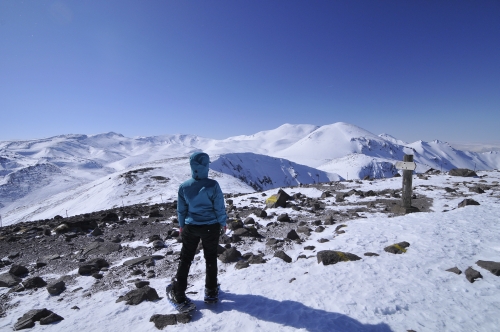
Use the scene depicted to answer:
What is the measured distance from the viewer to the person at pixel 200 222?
14.5 feet

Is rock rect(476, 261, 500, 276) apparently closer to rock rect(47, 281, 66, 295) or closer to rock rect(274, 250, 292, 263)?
rock rect(274, 250, 292, 263)

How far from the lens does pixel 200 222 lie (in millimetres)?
4453

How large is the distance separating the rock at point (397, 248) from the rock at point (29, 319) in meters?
7.96

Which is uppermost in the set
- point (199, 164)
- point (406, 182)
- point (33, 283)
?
point (199, 164)

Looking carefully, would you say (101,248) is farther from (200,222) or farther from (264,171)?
(264,171)

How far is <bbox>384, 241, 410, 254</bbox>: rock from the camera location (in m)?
6.10

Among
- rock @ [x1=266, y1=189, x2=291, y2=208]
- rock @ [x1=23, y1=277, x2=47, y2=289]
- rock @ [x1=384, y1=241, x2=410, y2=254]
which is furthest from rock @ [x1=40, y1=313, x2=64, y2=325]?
rock @ [x1=266, y1=189, x2=291, y2=208]

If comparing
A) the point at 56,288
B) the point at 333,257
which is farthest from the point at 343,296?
the point at 56,288

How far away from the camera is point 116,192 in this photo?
3478 centimetres

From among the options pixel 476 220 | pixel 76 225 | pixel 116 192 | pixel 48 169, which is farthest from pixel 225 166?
pixel 48 169

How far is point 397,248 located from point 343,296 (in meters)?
2.75

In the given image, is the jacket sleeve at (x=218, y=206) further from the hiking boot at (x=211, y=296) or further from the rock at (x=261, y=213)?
the rock at (x=261, y=213)

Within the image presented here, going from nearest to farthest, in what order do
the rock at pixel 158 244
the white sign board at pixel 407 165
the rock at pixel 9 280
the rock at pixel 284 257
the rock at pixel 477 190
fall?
the rock at pixel 9 280 → the rock at pixel 284 257 → the rock at pixel 158 244 → the white sign board at pixel 407 165 → the rock at pixel 477 190

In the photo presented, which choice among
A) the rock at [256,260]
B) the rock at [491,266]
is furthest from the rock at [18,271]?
the rock at [491,266]
